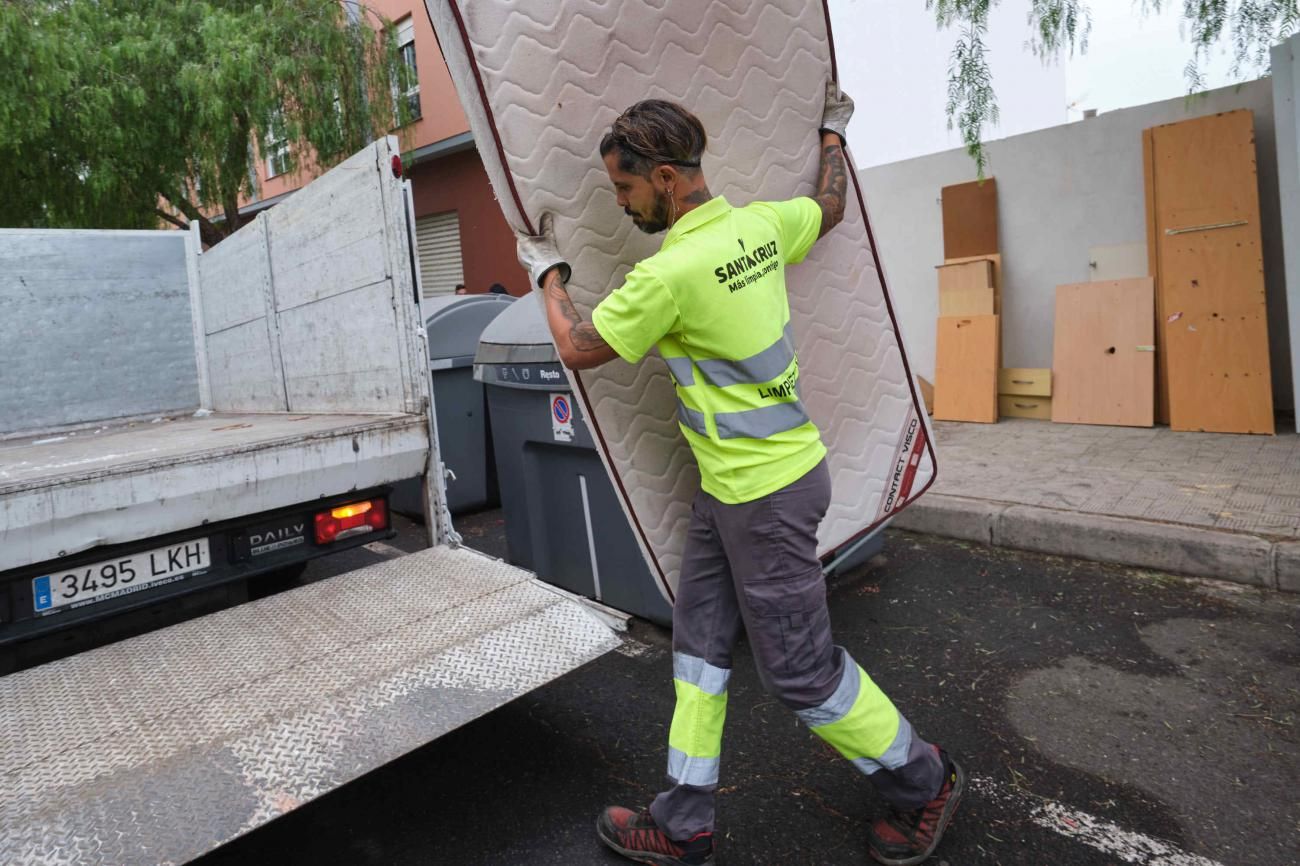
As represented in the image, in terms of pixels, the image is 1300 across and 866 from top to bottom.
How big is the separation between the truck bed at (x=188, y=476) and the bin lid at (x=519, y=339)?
33.4 inches

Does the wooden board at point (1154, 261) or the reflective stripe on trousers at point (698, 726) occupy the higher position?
the wooden board at point (1154, 261)

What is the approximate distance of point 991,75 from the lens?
556 cm

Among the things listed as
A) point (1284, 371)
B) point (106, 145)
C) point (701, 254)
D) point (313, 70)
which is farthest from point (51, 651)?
point (313, 70)

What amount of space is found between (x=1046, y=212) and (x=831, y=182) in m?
5.49

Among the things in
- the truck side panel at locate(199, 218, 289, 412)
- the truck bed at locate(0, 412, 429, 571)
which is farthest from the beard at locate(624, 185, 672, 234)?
the truck side panel at locate(199, 218, 289, 412)

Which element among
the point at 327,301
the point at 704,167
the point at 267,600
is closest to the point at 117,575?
the point at 267,600

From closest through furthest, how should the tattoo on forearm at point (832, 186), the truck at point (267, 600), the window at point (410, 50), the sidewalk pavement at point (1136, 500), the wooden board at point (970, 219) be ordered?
the truck at point (267, 600)
the tattoo on forearm at point (832, 186)
the sidewalk pavement at point (1136, 500)
the wooden board at point (970, 219)
the window at point (410, 50)

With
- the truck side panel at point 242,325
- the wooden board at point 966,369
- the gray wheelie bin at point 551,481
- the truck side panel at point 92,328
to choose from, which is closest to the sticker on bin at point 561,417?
the gray wheelie bin at point 551,481

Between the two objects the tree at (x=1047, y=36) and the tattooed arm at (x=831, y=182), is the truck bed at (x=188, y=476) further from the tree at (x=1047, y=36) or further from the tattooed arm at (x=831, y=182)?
the tree at (x=1047, y=36)

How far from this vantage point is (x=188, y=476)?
259 cm

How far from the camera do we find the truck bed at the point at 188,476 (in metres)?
2.36

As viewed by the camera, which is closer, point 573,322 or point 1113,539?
point 573,322

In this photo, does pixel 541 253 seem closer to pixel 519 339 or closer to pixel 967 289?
pixel 519 339

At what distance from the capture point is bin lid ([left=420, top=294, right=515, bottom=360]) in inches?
224
